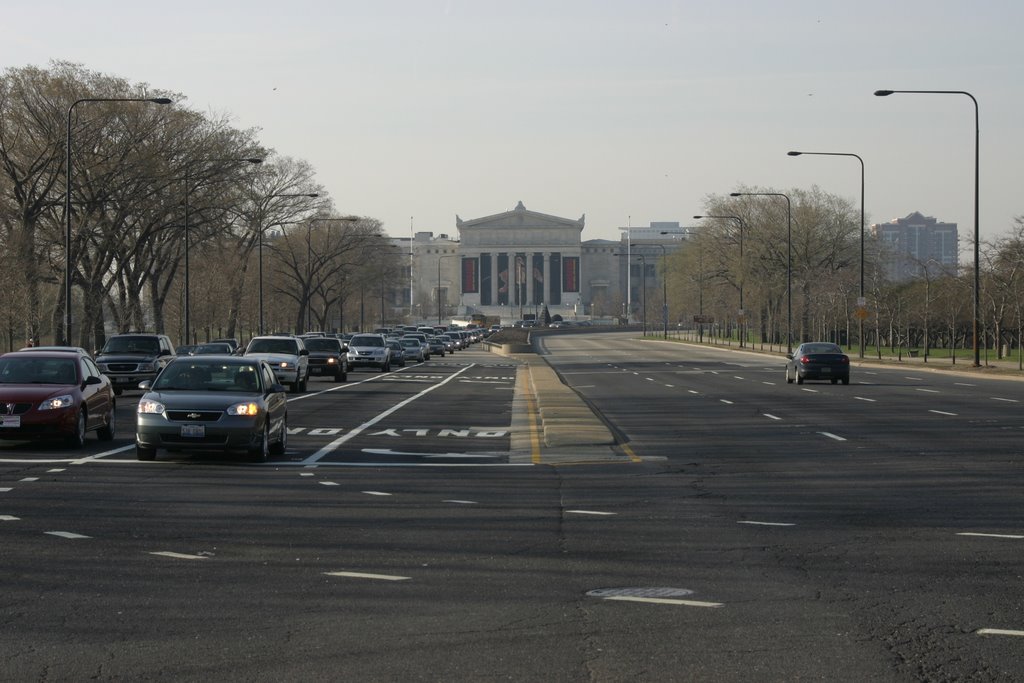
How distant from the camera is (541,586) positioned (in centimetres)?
974

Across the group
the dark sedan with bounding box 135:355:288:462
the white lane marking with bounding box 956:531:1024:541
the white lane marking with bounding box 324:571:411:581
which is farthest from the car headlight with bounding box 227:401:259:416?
the white lane marking with bounding box 956:531:1024:541

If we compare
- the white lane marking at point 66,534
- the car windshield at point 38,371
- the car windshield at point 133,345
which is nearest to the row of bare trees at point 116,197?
the car windshield at point 133,345

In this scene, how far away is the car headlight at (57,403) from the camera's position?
67.2 feet

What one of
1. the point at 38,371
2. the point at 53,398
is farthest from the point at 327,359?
the point at 53,398

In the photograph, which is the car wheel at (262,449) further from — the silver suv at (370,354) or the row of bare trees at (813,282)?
the row of bare trees at (813,282)

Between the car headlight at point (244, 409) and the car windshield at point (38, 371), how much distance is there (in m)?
3.96

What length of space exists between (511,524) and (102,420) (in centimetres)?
1153

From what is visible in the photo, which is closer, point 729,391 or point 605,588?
point 605,588

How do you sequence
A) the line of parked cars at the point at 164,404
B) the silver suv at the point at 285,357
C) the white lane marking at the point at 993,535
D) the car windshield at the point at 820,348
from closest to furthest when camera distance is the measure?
the white lane marking at the point at 993,535, the line of parked cars at the point at 164,404, the silver suv at the point at 285,357, the car windshield at the point at 820,348

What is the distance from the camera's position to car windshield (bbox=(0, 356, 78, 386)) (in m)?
21.6

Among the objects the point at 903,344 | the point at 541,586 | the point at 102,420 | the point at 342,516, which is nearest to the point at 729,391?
the point at 102,420

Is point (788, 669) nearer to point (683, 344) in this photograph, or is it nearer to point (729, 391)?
point (729, 391)

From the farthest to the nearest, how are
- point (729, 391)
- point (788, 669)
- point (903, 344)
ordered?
1. point (903, 344)
2. point (729, 391)
3. point (788, 669)

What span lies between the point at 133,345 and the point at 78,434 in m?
19.5
